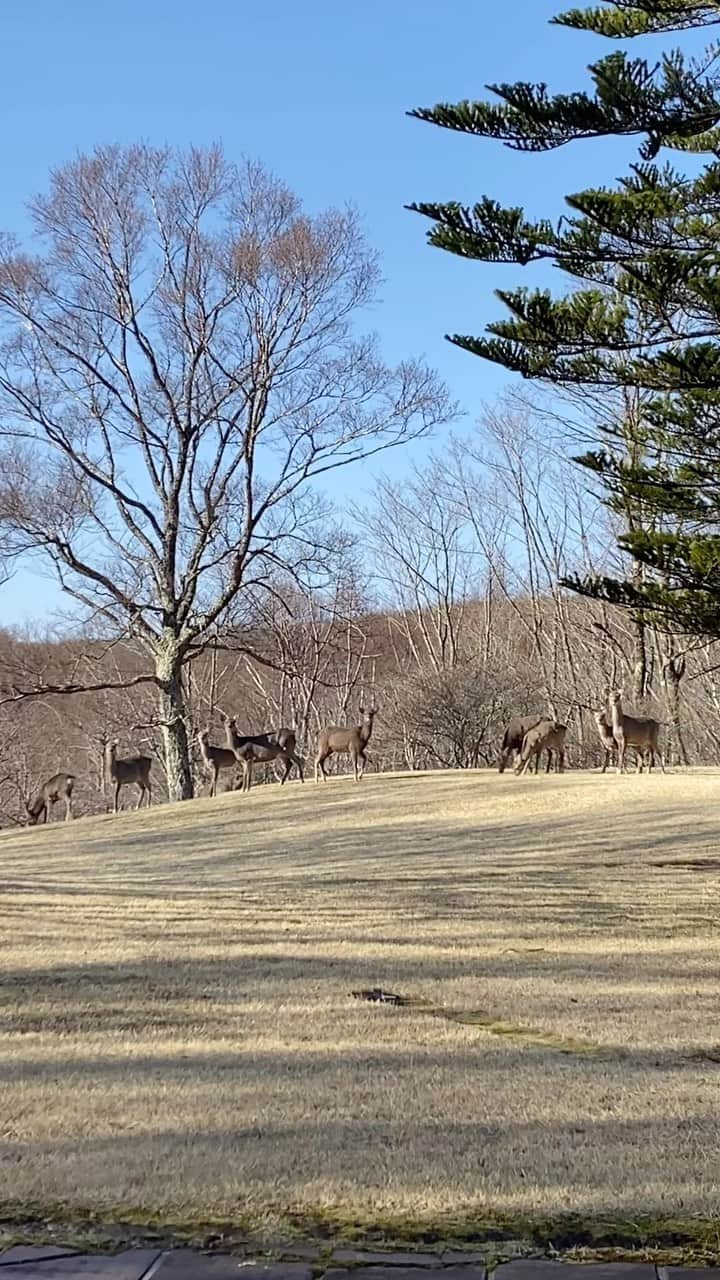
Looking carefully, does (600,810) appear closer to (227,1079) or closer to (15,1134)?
(227,1079)

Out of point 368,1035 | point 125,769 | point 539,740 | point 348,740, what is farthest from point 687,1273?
point 125,769

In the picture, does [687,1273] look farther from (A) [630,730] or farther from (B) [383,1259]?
(A) [630,730]

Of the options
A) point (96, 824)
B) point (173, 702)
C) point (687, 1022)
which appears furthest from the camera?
point (173, 702)

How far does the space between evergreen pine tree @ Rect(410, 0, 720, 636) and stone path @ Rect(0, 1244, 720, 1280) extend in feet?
21.9

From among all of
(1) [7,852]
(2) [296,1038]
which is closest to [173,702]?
(1) [7,852]

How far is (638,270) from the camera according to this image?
919cm

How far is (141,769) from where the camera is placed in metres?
23.3

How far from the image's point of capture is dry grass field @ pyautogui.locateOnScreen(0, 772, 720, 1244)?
164 inches

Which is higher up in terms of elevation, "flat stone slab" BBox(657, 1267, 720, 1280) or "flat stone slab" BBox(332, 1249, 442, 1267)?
"flat stone slab" BBox(332, 1249, 442, 1267)

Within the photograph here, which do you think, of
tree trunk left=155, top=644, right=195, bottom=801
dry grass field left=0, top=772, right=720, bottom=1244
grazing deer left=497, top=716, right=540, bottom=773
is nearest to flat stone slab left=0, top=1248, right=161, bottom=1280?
dry grass field left=0, top=772, right=720, bottom=1244

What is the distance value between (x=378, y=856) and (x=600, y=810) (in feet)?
12.9

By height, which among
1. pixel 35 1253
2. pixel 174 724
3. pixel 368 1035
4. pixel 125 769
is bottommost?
pixel 368 1035

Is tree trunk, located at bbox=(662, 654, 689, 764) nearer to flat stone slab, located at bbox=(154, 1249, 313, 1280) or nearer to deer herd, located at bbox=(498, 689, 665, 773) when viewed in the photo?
deer herd, located at bbox=(498, 689, 665, 773)

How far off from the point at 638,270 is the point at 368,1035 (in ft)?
18.9
